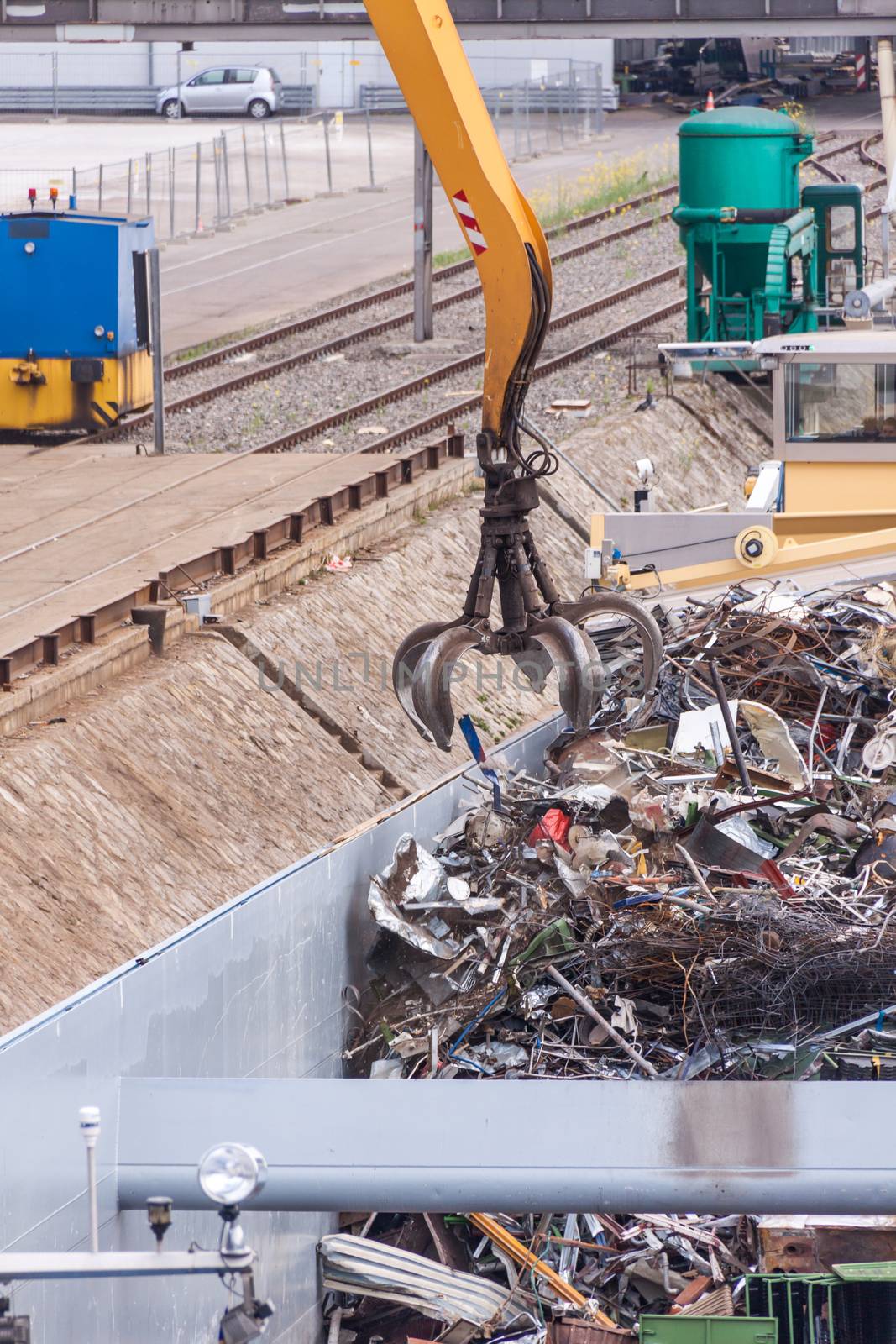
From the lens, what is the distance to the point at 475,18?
23391 millimetres

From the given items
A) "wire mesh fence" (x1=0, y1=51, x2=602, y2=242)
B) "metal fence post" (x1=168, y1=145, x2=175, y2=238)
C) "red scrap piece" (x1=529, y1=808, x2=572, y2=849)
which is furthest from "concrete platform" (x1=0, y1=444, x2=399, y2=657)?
"metal fence post" (x1=168, y1=145, x2=175, y2=238)

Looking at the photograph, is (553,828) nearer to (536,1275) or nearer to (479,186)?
(536,1275)

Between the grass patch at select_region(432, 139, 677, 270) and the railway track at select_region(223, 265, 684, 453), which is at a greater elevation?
the grass patch at select_region(432, 139, 677, 270)

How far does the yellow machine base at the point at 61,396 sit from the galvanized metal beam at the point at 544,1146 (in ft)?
45.1

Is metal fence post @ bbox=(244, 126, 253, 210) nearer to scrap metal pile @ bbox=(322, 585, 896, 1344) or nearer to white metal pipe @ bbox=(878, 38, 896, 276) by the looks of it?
white metal pipe @ bbox=(878, 38, 896, 276)

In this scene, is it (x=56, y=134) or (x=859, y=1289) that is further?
(x=56, y=134)

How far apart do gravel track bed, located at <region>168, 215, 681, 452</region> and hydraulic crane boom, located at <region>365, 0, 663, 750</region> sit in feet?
38.0

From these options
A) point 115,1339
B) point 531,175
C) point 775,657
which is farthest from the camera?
point 531,175

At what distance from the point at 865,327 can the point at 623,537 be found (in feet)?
12.1

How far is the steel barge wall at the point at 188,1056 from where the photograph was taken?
6.68 m

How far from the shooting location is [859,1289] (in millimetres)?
7777

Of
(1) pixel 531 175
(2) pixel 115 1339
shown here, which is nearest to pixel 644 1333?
(2) pixel 115 1339

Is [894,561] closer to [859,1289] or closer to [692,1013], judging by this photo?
[692,1013]

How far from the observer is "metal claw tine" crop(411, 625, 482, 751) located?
8.23 m
